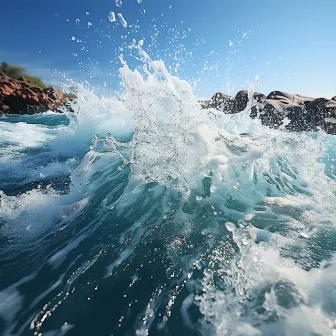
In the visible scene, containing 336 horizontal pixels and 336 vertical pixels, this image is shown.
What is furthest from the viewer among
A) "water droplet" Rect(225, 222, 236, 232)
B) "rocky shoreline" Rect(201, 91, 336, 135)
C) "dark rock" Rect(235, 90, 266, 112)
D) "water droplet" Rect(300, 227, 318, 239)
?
"dark rock" Rect(235, 90, 266, 112)

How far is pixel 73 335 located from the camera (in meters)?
1.95

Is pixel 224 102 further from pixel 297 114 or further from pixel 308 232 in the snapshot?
pixel 308 232

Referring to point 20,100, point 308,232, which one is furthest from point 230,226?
point 20,100

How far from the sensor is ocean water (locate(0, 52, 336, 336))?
6.85 ft

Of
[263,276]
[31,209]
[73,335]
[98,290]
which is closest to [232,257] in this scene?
[263,276]

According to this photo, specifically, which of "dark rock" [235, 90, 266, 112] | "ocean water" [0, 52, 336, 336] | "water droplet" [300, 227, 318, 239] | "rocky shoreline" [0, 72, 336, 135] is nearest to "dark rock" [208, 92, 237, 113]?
"rocky shoreline" [0, 72, 336, 135]

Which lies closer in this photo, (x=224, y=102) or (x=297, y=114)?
(x=297, y=114)

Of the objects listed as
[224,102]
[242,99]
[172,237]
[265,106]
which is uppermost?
[242,99]

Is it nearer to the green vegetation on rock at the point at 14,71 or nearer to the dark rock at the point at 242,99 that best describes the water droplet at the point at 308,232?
the dark rock at the point at 242,99

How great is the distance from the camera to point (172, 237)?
3.10 metres

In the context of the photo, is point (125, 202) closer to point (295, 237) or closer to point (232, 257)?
point (232, 257)

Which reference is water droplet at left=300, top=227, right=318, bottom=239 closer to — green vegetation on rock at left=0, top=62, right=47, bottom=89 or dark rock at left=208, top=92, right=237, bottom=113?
dark rock at left=208, top=92, right=237, bottom=113

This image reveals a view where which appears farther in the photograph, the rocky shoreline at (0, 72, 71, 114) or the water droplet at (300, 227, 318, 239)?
the rocky shoreline at (0, 72, 71, 114)

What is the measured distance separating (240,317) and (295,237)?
151 centimetres
